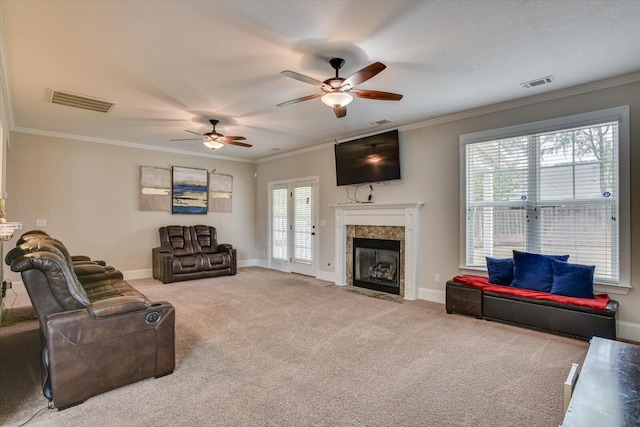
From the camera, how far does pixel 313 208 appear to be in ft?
22.7

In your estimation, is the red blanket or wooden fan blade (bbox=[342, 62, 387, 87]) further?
the red blanket

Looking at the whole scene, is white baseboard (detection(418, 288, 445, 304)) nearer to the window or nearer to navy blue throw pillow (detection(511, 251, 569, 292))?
the window

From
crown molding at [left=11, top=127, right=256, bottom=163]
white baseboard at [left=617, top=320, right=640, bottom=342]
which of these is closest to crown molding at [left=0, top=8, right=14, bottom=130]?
crown molding at [left=11, top=127, right=256, bottom=163]

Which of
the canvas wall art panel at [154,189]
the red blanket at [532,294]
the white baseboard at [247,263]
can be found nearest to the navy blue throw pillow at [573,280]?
the red blanket at [532,294]

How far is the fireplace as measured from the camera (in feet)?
18.0

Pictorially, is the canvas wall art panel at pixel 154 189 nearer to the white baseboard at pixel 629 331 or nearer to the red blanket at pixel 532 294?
the red blanket at pixel 532 294

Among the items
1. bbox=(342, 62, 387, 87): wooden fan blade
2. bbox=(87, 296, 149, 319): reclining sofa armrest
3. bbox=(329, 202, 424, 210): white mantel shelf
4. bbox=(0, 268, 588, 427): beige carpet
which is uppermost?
bbox=(342, 62, 387, 87): wooden fan blade

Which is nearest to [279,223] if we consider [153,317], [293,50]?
[293,50]

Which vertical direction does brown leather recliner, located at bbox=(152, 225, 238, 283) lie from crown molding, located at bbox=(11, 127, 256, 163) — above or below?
below

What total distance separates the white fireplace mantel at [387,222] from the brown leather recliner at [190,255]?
2446 millimetres

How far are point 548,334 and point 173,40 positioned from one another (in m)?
4.77

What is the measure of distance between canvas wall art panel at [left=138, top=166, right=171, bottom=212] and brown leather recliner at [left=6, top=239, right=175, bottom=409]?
14.7 ft

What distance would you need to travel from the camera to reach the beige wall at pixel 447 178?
11.2 feet

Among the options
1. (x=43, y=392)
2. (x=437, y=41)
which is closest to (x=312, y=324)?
(x=43, y=392)
